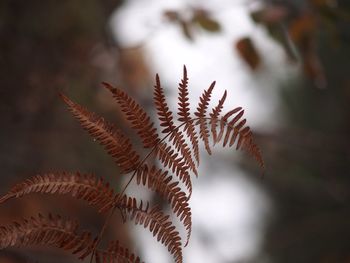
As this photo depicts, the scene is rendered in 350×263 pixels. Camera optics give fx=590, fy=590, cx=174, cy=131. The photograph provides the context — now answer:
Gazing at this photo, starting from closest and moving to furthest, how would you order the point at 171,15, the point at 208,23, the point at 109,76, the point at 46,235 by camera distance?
1. the point at 46,235
2. the point at 208,23
3. the point at 171,15
4. the point at 109,76

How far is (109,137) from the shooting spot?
0.67 meters

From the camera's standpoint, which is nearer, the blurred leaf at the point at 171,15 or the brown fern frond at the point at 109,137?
the brown fern frond at the point at 109,137

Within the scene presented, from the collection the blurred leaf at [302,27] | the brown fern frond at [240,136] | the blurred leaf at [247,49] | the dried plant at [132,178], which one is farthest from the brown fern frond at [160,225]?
the blurred leaf at [302,27]

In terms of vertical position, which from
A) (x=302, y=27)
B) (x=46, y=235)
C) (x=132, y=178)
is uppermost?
(x=302, y=27)

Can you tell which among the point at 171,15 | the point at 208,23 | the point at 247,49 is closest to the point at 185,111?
the point at 247,49

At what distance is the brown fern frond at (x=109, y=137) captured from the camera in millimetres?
657

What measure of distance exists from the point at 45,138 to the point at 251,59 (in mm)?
1302

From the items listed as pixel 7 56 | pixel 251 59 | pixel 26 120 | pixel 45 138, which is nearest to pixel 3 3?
pixel 7 56

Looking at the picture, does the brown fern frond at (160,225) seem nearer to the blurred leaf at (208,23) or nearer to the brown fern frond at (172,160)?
the brown fern frond at (172,160)

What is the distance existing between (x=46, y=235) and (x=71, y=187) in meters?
0.06

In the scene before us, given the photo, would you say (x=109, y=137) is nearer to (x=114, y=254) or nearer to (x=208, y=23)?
(x=114, y=254)

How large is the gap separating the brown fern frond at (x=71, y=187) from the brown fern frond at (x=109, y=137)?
0.12 feet

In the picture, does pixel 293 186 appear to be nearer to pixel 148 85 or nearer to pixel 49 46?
pixel 148 85

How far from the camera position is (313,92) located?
5898 mm
